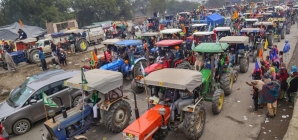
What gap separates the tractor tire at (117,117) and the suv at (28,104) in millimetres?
Result: 2410

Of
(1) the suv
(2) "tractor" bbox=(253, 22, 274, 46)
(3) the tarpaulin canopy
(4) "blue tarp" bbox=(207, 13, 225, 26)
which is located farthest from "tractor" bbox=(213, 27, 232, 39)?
(3) the tarpaulin canopy

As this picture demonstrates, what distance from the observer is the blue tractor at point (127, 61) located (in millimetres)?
11070

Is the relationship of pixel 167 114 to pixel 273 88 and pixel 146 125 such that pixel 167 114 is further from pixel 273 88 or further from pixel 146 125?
pixel 273 88

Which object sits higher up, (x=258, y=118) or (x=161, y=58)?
(x=161, y=58)

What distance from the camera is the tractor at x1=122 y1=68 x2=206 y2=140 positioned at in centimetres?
521

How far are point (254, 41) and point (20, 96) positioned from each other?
504 inches

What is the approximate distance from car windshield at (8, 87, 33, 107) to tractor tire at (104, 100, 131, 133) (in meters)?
3.18

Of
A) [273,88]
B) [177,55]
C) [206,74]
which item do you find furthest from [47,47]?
[273,88]

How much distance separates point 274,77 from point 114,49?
306 inches

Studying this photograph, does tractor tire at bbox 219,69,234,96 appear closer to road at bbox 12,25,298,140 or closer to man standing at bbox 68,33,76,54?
road at bbox 12,25,298,140

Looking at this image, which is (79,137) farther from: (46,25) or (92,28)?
(46,25)

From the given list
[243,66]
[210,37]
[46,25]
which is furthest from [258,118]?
[46,25]

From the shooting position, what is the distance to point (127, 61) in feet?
36.5

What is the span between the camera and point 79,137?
5762 mm
